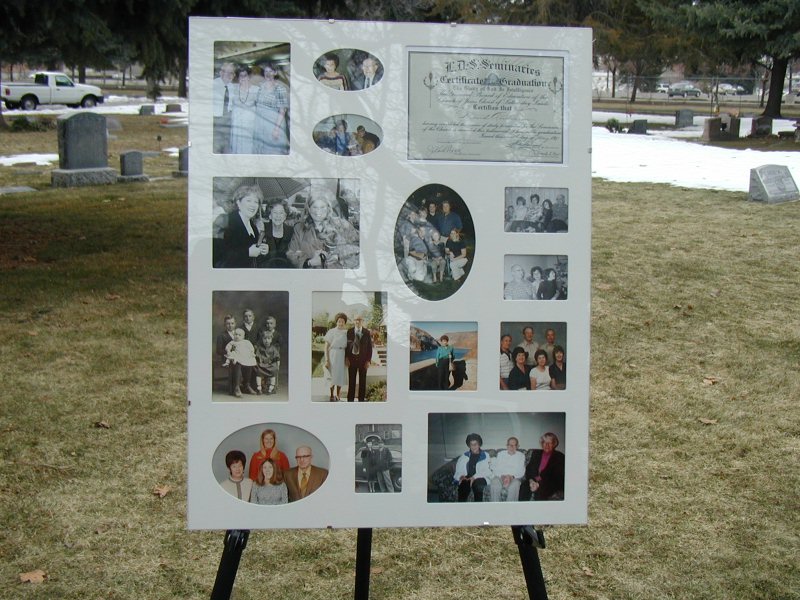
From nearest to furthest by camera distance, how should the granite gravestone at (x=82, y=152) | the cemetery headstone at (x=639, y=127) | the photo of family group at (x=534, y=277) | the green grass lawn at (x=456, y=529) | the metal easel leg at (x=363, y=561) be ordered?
1. the photo of family group at (x=534, y=277)
2. the metal easel leg at (x=363, y=561)
3. the green grass lawn at (x=456, y=529)
4. the granite gravestone at (x=82, y=152)
5. the cemetery headstone at (x=639, y=127)

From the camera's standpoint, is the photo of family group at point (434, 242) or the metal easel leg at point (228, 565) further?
the metal easel leg at point (228, 565)

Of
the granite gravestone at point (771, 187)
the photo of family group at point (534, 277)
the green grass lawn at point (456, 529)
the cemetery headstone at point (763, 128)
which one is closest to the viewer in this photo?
the photo of family group at point (534, 277)

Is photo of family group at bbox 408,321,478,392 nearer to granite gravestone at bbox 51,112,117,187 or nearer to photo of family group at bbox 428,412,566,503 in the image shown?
photo of family group at bbox 428,412,566,503

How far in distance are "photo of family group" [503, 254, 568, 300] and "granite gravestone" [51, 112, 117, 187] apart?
13.5 metres

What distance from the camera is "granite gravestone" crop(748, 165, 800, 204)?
43.4ft

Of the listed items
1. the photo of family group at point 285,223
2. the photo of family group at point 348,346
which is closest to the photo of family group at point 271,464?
the photo of family group at point 348,346

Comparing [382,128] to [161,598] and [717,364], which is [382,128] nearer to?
[161,598]

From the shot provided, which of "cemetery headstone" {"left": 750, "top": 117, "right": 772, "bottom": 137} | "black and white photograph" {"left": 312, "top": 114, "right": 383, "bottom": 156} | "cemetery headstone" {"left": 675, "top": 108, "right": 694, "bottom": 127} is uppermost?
"cemetery headstone" {"left": 675, "top": 108, "right": 694, "bottom": 127}

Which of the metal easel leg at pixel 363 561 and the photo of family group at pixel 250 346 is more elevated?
the photo of family group at pixel 250 346

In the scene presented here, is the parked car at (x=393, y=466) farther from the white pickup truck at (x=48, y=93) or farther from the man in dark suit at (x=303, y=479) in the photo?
the white pickup truck at (x=48, y=93)

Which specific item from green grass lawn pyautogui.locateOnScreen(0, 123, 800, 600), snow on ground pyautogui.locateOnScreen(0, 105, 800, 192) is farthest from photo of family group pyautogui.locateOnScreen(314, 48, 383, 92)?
snow on ground pyautogui.locateOnScreen(0, 105, 800, 192)

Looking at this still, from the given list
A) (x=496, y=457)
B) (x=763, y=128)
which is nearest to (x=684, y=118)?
(x=763, y=128)

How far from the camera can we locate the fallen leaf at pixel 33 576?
3.60 meters

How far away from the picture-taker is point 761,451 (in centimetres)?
498
